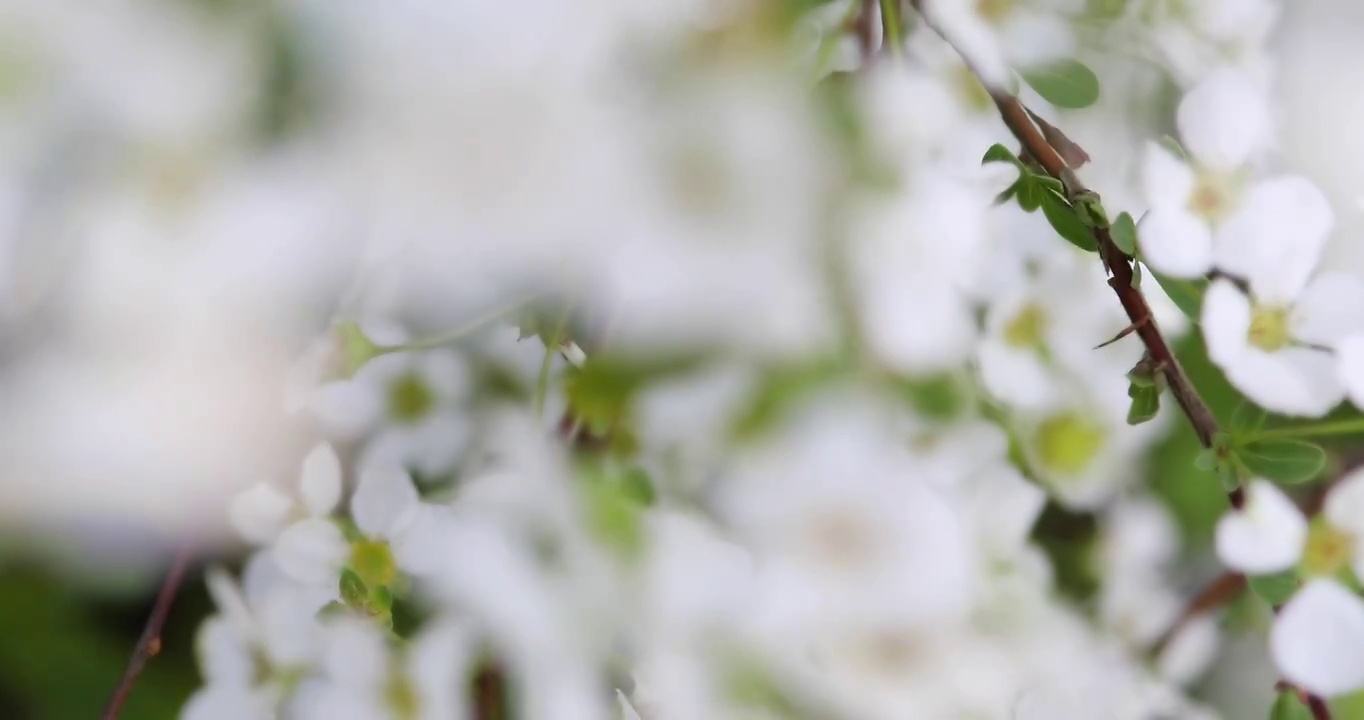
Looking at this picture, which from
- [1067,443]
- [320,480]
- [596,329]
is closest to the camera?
[596,329]

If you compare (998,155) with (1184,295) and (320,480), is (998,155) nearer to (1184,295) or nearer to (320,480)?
(1184,295)

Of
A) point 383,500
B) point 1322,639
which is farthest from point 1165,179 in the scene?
point 383,500

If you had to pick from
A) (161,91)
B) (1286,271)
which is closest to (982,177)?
(1286,271)

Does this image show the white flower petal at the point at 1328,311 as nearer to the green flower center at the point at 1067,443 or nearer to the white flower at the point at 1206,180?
the white flower at the point at 1206,180

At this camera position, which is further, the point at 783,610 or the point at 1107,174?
the point at 1107,174

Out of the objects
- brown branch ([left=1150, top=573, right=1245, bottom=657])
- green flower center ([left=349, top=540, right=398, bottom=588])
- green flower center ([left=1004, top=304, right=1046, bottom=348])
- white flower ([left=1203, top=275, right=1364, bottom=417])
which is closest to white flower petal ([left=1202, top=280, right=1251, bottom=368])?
white flower ([left=1203, top=275, right=1364, bottom=417])

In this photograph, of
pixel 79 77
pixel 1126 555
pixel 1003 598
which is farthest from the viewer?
pixel 1126 555

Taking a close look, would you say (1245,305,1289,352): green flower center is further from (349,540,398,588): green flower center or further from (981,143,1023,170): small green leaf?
(349,540,398,588): green flower center

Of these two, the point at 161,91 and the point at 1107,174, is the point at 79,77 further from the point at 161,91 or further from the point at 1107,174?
the point at 1107,174
